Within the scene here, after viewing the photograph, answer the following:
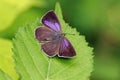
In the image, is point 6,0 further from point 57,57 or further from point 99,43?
point 99,43

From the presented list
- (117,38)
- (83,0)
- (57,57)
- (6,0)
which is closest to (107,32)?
(117,38)

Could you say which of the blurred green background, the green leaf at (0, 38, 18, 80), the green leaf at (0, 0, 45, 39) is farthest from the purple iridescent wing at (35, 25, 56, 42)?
the blurred green background

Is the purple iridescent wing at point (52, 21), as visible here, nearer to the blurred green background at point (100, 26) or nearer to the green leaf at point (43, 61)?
the green leaf at point (43, 61)

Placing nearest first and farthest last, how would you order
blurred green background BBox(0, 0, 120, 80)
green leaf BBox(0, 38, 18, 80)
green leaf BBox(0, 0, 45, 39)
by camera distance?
green leaf BBox(0, 38, 18, 80) → green leaf BBox(0, 0, 45, 39) → blurred green background BBox(0, 0, 120, 80)

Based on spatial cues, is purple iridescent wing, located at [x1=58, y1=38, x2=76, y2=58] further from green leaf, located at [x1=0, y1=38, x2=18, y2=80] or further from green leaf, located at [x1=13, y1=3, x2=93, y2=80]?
green leaf, located at [x1=0, y1=38, x2=18, y2=80]

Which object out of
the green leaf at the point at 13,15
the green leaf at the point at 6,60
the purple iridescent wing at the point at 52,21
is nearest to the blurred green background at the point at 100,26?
the green leaf at the point at 13,15

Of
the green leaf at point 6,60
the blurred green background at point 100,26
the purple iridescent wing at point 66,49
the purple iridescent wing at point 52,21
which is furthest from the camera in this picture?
the blurred green background at point 100,26
